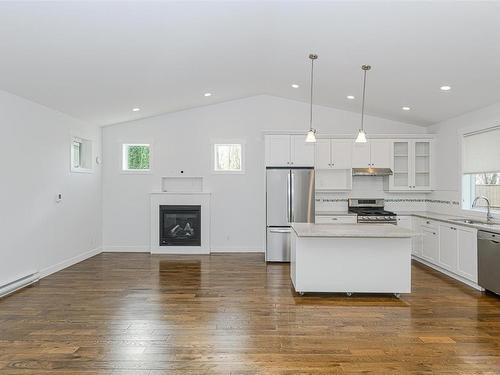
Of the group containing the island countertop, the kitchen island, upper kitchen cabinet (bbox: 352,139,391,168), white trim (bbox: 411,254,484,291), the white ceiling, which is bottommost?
white trim (bbox: 411,254,484,291)

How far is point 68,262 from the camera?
6391 mm

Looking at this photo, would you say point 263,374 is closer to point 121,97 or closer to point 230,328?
point 230,328

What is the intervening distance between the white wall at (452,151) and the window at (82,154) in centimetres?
675

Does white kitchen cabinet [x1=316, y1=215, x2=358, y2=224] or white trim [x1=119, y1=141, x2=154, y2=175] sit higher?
white trim [x1=119, y1=141, x2=154, y2=175]

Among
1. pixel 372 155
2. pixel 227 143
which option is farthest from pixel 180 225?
pixel 372 155

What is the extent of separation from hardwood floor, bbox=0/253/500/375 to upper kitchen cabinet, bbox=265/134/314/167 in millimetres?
2322

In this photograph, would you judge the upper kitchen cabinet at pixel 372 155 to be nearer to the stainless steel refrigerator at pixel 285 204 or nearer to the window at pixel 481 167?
the stainless steel refrigerator at pixel 285 204

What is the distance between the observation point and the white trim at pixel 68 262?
5.71 metres

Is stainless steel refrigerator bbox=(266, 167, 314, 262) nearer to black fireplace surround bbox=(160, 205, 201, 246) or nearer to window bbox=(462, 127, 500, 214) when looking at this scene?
black fireplace surround bbox=(160, 205, 201, 246)

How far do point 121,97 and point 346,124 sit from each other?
14.6ft

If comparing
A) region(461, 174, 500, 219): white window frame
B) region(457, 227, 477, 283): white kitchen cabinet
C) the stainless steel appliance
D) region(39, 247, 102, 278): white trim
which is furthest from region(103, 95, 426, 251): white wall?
the stainless steel appliance

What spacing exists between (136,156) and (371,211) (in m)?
5.04

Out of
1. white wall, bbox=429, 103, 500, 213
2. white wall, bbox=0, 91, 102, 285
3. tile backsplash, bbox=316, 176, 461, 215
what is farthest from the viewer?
tile backsplash, bbox=316, 176, 461, 215

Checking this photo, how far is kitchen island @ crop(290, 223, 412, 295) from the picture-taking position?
462 cm
